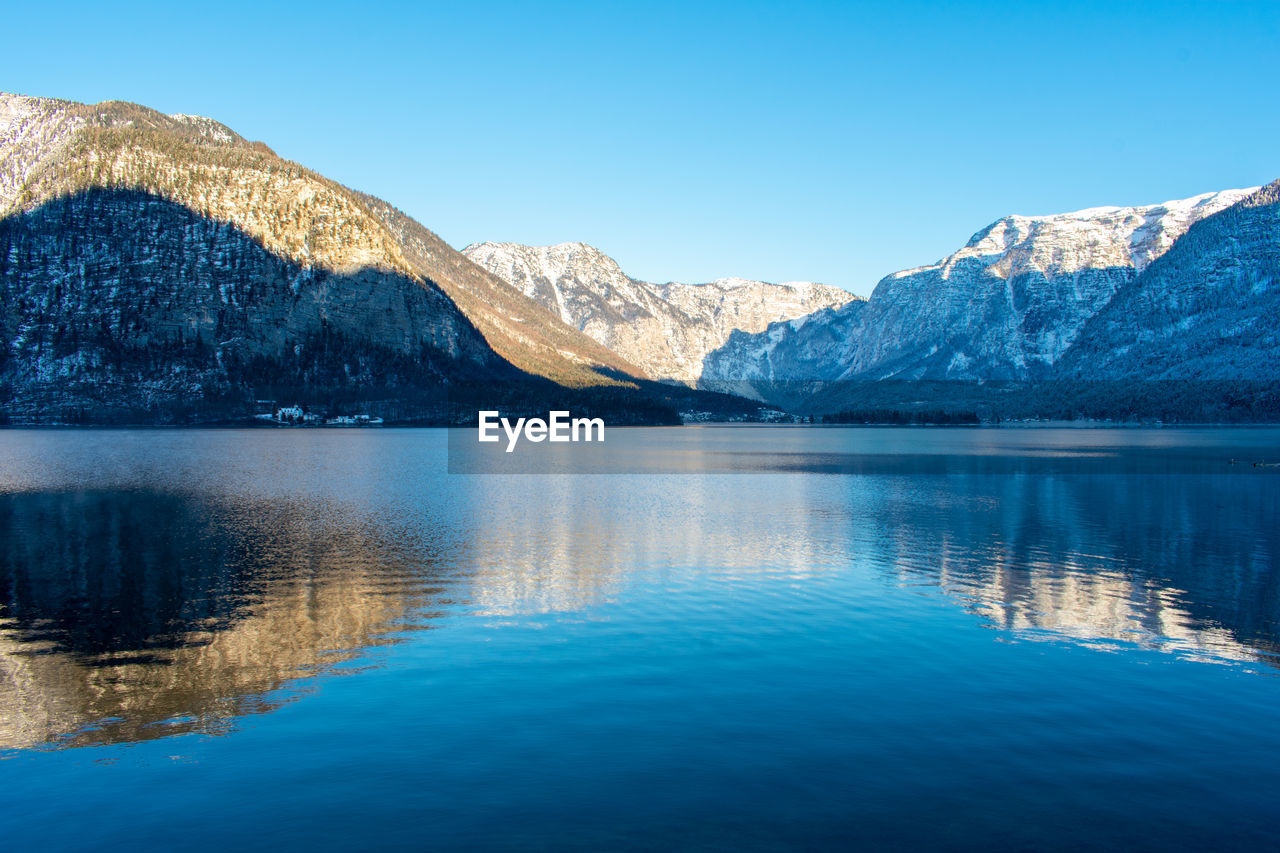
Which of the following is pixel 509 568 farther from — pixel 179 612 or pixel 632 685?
pixel 632 685

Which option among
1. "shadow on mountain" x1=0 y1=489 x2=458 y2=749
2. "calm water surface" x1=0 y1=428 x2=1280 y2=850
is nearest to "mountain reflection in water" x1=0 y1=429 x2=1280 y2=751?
"shadow on mountain" x1=0 y1=489 x2=458 y2=749

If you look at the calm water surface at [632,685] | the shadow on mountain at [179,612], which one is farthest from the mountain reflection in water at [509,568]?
the calm water surface at [632,685]

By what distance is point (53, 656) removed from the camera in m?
26.6

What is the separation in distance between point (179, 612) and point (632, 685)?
1933cm

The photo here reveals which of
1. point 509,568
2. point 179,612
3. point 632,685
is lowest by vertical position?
point 632,685

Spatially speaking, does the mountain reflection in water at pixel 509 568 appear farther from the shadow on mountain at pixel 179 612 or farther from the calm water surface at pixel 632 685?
the calm water surface at pixel 632 685

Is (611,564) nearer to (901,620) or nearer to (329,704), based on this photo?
(901,620)

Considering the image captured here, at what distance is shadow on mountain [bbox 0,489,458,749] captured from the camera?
2241cm

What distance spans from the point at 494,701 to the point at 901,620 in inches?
677

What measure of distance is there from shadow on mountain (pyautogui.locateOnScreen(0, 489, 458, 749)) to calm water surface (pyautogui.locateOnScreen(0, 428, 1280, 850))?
17 centimetres

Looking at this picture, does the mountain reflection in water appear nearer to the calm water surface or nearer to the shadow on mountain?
the shadow on mountain

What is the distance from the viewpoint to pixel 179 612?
3228 cm

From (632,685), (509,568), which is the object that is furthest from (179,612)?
(632,685)

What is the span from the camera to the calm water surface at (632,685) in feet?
54.6
